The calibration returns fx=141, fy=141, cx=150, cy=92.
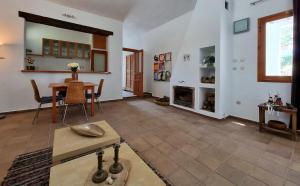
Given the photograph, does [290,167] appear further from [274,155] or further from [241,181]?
[241,181]

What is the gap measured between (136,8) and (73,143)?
4.37m

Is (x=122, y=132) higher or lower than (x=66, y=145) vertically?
lower

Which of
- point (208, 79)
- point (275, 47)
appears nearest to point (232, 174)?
point (208, 79)

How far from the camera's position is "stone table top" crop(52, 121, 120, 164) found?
111 cm

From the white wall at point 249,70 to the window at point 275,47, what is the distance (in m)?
0.10

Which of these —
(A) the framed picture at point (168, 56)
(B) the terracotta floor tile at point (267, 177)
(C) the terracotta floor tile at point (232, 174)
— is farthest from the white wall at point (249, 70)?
(A) the framed picture at point (168, 56)

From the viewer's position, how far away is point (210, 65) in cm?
346

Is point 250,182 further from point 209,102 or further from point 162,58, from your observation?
point 162,58

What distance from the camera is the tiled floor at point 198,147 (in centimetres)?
147

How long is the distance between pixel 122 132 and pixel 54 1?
414cm

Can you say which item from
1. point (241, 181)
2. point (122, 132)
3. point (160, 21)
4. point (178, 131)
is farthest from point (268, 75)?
point (160, 21)

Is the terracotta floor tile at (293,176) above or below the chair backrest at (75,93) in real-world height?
below

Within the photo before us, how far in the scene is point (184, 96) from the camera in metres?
4.32

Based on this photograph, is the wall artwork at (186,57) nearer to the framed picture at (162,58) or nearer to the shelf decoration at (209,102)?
the shelf decoration at (209,102)
